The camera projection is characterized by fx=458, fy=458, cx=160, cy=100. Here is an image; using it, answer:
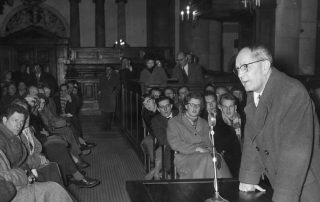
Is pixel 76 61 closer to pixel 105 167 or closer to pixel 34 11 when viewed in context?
pixel 34 11

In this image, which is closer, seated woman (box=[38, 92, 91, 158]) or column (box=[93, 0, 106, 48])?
seated woman (box=[38, 92, 91, 158])

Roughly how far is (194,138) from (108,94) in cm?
622

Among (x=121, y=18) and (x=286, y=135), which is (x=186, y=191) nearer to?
(x=286, y=135)

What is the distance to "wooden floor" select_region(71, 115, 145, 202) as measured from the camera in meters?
5.72

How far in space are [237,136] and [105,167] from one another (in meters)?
2.64

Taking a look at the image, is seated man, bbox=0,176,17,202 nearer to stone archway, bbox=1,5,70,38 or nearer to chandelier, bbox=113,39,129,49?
chandelier, bbox=113,39,129,49

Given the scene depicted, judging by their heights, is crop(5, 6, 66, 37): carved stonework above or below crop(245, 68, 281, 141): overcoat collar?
above

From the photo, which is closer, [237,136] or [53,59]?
[237,136]

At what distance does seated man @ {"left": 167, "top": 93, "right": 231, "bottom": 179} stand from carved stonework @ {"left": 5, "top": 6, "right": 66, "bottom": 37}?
48.9 feet

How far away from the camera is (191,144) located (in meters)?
4.75

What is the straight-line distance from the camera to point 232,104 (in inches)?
217

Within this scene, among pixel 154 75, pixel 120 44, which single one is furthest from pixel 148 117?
pixel 120 44

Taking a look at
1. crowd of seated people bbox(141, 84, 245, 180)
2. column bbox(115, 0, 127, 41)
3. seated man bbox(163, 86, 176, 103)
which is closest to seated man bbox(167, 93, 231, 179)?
crowd of seated people bbox(141, 84, 245, 180)

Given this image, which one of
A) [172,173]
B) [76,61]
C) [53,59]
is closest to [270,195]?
[172,173]
